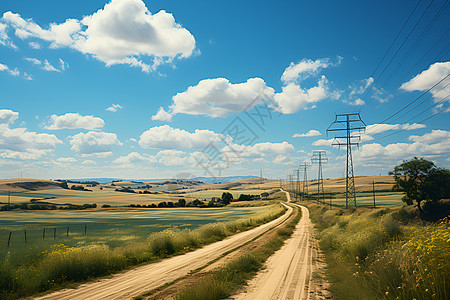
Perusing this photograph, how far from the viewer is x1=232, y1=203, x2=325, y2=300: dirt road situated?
11477 mm

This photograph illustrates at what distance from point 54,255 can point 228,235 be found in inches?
864

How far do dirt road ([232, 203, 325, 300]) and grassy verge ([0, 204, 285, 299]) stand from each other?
9133mm

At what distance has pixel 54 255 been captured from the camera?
1514 centimetres

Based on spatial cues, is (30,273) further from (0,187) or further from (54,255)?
(0,187)

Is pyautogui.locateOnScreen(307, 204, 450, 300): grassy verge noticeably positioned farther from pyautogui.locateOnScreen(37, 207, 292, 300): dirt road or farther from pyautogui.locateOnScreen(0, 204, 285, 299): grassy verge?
pyautogui.locateOnScreen(0, 204, 285, 299): grassy verge

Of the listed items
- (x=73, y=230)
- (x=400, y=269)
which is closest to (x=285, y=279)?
(x=400, y=269)

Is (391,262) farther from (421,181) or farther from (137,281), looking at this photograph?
(421,181)

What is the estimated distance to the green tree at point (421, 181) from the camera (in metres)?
48.8

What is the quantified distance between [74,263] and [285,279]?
1196 cm

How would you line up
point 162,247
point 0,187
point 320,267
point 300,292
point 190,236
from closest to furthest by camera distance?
point 300,292 < point 320,267 < point 162,247 < point 190,236 < point 0,187

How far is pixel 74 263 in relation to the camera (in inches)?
592

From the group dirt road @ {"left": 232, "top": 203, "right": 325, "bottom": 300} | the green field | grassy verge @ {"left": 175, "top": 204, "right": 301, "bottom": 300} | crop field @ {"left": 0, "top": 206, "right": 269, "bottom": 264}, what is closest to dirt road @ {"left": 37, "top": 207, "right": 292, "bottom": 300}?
grassy verge @ {"left": 175, "top": 204, "right": 301, "bottom": 300}

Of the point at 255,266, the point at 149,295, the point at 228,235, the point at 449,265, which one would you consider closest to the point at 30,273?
the point at 149,295

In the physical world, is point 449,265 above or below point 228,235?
above
